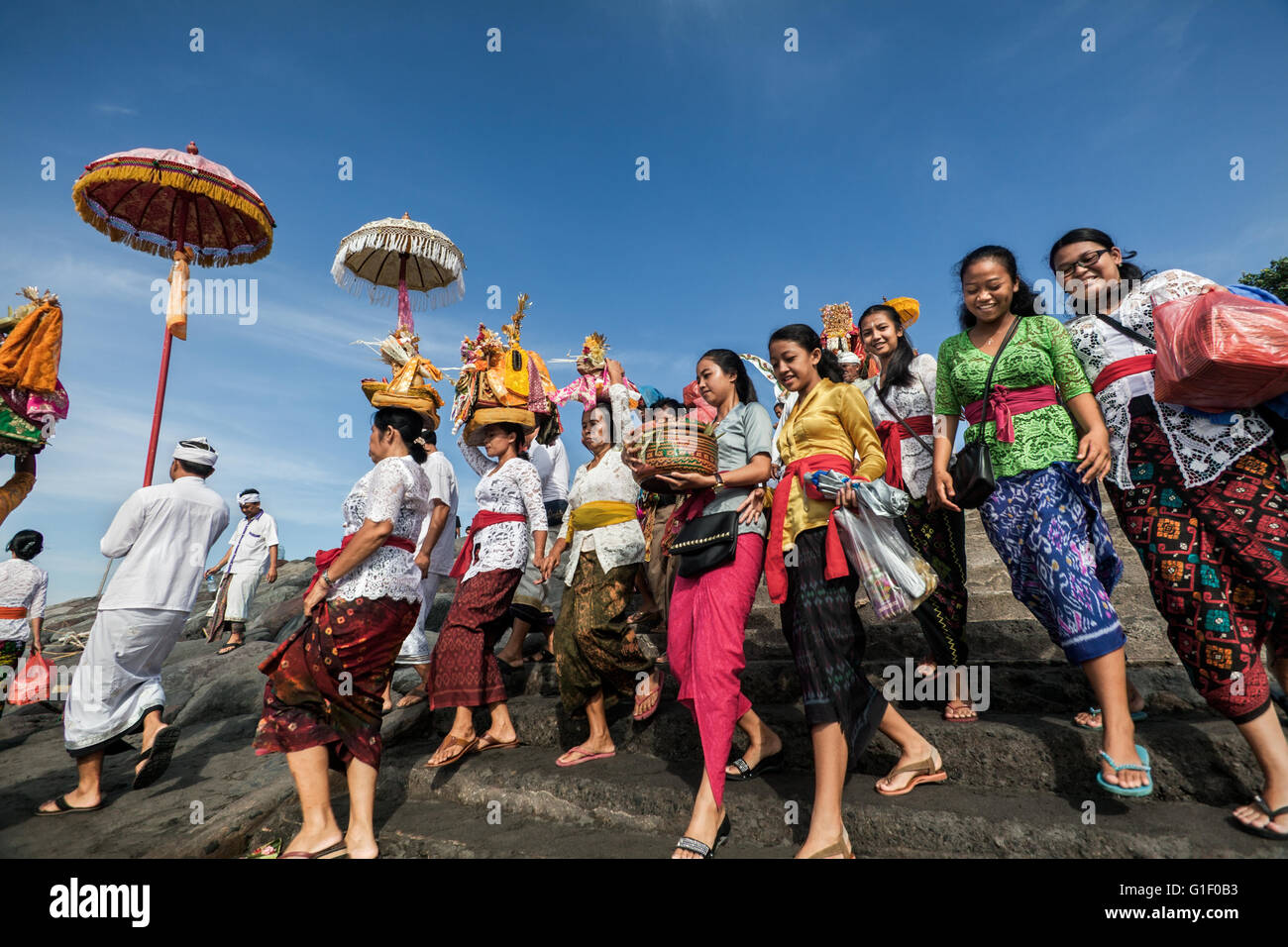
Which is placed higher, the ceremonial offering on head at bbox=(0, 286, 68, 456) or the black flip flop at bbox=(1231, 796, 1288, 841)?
the ceremonial offering on head at bbox=(0, 286, 68, 456)

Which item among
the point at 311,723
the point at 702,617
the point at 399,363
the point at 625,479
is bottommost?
the point at 311,723

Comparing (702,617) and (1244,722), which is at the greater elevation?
(702,617)

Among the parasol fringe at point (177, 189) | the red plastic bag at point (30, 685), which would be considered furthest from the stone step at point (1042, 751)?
the parasol fringe at point (177, 189)

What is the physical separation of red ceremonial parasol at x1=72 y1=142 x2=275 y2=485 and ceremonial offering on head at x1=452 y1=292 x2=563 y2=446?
315 cm

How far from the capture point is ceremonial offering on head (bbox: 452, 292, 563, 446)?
511cm

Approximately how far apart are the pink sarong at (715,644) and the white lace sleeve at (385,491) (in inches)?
57.0

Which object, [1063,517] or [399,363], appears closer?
[1063,517]

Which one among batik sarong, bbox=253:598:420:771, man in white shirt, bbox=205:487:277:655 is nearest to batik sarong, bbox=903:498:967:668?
batik sarong, bbox=253:598:420:771

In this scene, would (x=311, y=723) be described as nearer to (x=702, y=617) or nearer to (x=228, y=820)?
(x=228, y=820)

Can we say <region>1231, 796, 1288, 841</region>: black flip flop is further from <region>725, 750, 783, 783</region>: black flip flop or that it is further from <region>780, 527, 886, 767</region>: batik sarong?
<region>725, 750, 783, 783</region>: black flip flop

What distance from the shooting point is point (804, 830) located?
2.62 m

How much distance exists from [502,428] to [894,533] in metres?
2.76

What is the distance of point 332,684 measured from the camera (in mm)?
2969

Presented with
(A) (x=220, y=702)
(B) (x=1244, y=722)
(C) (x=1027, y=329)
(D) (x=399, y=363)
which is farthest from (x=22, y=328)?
(B) (x=1244, y=722)
